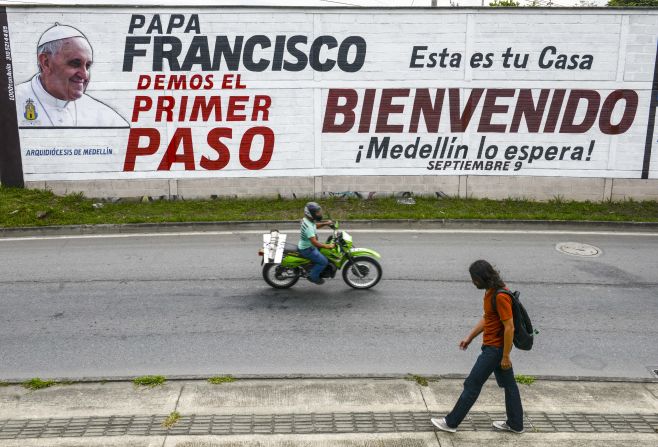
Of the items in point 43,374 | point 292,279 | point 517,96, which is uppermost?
point 517,96

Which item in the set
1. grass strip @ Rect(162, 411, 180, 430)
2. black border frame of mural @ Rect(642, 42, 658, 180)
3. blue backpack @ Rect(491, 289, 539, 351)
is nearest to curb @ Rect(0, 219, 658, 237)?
black border frame of mural @ Rect(642, 42, 658, 180)

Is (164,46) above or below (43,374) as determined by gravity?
above

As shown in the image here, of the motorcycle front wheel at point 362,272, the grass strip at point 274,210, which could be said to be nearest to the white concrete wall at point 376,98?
the grass strip at point 274,210

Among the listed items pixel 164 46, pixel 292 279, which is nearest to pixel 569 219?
pixel 292 279

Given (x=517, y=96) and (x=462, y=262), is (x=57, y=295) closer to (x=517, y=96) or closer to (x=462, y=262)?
(x=462, y=262)

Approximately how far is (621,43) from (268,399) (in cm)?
1522

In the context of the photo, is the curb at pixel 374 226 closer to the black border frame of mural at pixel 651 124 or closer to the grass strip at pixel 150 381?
the black border frame of mural at pixel 651 124

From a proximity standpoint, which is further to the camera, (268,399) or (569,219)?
(569,219)

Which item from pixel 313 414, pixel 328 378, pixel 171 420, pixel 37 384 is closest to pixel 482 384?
pixel 313 414

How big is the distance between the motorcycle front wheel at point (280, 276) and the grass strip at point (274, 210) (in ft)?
16.6

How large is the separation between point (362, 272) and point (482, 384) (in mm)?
4633

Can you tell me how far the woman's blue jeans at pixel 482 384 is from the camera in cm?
571

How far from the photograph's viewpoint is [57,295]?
33.6 ft

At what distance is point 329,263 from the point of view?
33.1 feet
